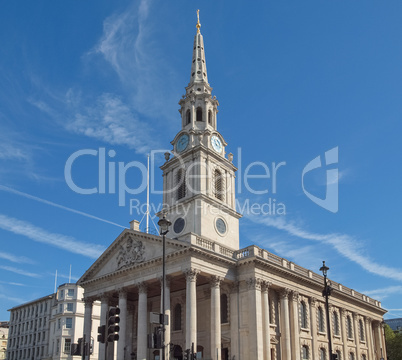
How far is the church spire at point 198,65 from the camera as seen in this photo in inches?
2435

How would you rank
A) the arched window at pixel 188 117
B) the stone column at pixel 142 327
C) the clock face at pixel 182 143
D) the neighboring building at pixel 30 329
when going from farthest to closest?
the neighboring building at pixel 30 329, the arched window at pixel 188 117, the clock face at pixel 182 143, the stone column at pixel 142 327

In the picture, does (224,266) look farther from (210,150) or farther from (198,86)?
(198,86)

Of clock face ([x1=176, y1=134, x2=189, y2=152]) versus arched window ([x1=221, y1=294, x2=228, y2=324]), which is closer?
arched window ([x1=221, y1=294, x2=228, y2=324])

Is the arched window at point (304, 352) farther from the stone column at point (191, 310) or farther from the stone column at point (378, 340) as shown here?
the stone column at point (378, 340)

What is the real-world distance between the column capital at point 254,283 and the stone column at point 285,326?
4.80 meters

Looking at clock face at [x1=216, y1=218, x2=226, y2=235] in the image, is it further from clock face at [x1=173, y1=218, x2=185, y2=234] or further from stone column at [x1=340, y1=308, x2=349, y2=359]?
stone column at [x1=340, y1=308, x2=349, y2=359]

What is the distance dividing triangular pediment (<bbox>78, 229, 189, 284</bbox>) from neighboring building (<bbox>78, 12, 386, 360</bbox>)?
0.35ft

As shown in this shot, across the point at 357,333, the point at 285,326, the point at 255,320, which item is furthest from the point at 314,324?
the point at 357,333

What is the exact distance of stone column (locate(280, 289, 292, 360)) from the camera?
44.8 metres

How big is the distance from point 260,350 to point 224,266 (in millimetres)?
7866

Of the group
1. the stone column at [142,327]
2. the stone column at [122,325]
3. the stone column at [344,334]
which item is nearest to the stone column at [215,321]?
the stone column at [142,327]

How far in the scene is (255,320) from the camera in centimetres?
4191

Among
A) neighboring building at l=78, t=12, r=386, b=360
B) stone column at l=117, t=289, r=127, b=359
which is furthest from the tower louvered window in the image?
stone column at l=117, t=289, r=127, b=359

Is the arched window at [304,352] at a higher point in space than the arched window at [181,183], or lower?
lower
